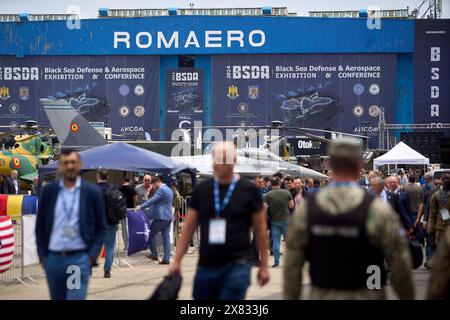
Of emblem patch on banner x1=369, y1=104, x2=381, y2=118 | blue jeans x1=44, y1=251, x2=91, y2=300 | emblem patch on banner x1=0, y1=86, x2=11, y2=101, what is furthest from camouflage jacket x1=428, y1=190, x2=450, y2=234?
emblem patch on banner x1=0, y1=86, x2=11, y2=101

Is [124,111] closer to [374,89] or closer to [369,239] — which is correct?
[374,89]

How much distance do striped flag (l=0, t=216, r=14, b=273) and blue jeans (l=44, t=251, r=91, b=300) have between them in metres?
4.25

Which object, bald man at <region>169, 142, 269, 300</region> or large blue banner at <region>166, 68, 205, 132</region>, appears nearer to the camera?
bald man at <region>169, 142, 269, 300</region>

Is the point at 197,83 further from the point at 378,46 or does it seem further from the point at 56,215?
the point at 56,215

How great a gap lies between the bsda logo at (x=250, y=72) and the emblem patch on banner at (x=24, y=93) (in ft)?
51.1

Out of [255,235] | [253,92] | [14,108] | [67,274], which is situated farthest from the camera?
[14,108]

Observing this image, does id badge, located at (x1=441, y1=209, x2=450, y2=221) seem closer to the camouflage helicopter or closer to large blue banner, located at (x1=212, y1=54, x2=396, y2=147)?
the camouflage helicopter

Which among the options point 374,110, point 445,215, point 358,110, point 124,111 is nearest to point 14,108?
point 124,111

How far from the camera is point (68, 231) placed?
706 cm

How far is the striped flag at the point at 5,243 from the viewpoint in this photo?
36.6 feet

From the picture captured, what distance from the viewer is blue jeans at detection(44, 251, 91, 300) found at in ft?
22.9

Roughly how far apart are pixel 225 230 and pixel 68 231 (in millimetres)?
1410

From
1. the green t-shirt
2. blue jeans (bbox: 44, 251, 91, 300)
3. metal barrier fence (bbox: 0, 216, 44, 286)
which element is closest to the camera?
blue jeans (bbox: 44, 251, 91, 300)

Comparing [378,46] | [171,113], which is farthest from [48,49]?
[378,46]
